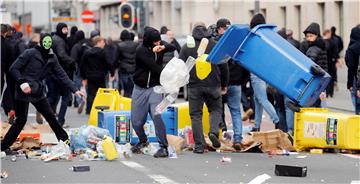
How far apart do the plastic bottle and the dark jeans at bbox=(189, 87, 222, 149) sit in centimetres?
129

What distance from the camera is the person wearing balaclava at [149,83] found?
14297mm

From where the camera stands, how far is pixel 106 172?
1265cm

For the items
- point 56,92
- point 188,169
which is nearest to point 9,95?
point 56,92

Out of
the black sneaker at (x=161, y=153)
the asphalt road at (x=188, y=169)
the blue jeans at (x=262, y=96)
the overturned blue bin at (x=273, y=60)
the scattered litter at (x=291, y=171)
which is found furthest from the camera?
the blue jeans at (x=262, y=96)

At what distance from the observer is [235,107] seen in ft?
52.1

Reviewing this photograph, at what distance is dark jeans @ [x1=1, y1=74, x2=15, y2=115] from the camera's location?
1999cm

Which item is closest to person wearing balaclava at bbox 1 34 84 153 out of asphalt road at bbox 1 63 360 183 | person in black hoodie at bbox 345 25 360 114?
asphalt road at bbox 1 63 360 183

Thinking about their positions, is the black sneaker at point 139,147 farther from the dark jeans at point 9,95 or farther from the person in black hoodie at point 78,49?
the person in black hoodie at point 78,49

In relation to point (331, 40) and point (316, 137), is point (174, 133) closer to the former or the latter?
point (316, 137)

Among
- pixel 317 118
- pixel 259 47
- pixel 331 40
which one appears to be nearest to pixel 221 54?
pixel 259 47

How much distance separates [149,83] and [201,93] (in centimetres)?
79

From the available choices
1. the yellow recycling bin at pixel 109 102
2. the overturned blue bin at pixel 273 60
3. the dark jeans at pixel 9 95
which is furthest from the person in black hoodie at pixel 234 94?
the dark jeans at pixel 9 95

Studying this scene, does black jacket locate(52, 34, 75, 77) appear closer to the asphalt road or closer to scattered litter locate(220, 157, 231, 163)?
the asphalt road

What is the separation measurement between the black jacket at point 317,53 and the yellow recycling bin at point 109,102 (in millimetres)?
3132
